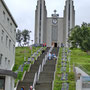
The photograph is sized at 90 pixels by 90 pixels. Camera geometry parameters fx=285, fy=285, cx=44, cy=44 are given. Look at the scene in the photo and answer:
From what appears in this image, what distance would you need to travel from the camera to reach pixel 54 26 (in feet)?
355

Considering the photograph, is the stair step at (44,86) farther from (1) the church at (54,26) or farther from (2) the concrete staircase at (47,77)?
(1) the church at (54,26)

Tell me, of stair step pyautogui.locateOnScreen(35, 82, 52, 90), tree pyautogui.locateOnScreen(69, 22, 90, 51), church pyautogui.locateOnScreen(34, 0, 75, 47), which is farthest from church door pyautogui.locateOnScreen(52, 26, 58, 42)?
stair step pyautogui.locateOnScreen(35, 82, 52, 90)

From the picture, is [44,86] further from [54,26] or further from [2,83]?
[54,26]

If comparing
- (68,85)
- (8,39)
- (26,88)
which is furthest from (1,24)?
(68,85)

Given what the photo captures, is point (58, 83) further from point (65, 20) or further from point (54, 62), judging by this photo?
point (65, 20)

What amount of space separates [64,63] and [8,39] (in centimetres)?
959

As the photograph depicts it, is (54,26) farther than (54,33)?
Yes

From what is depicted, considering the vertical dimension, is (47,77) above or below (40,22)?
below

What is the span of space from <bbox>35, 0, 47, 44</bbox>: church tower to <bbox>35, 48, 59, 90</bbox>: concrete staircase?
64.8 metres

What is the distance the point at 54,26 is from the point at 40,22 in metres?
5.66

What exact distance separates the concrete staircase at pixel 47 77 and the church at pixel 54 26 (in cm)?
6414

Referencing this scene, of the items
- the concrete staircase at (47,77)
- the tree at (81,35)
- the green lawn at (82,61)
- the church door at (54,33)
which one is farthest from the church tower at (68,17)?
the concrete staircase at (47,77)

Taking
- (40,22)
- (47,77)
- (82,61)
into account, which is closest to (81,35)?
(82,61)

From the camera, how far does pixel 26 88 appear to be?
96.2 ft
